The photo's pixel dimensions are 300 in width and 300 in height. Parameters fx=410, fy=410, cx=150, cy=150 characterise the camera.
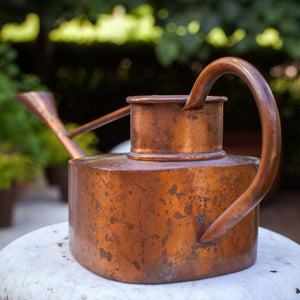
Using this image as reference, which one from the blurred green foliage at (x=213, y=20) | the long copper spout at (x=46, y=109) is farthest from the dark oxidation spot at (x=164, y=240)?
the blurred green foliage at (x=213, y=20)

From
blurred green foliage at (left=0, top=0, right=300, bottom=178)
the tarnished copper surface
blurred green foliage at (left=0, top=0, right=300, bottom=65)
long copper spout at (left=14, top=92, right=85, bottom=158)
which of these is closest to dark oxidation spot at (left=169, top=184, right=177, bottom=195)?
the tarnished copper surface

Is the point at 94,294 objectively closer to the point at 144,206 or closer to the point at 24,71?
the point at 144,206

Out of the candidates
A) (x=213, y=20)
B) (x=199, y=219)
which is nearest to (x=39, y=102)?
(x=199, y=219)

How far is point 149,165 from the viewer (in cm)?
80

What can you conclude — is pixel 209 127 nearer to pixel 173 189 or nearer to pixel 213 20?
pixel 173 189

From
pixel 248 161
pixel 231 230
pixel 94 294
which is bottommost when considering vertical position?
pixel 94 294

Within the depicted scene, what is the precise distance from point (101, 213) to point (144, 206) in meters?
0.10

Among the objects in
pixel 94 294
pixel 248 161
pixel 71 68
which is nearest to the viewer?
pixel 94 294

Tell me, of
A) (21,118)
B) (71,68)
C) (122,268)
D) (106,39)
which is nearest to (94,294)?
(122,268)

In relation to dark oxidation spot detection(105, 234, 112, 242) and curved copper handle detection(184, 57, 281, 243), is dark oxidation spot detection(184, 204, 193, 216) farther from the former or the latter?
dark oxidation spot detection(105, 234, 112, 242)

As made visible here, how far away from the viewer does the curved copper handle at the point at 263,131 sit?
0.66 metres

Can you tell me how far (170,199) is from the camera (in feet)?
2.55

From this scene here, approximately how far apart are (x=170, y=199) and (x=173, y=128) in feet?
0.48

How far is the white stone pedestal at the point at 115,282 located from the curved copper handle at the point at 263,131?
0.12 m
